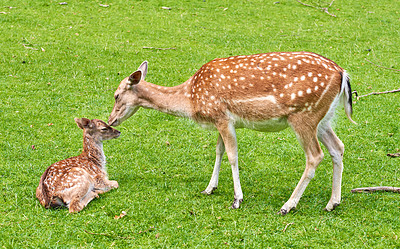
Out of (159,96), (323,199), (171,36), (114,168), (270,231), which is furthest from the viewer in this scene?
(171,36)

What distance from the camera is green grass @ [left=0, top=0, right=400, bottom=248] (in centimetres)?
536

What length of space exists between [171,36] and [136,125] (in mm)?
5202

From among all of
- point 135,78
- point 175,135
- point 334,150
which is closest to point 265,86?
point 334,150

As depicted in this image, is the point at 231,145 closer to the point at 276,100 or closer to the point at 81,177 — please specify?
the point at 276,100

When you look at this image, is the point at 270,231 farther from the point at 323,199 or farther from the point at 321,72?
the point at 321,72

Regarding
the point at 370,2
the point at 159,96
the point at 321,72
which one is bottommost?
the point at 370,2

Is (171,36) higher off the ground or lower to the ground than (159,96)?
lower

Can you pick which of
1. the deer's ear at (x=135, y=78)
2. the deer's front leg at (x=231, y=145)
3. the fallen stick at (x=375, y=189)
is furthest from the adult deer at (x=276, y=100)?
the deer's ear at (x=135, y=78)

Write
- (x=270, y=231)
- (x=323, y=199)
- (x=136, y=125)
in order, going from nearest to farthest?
(x=270, y=231) < (x=323, y=199) < (x=136, y=125)

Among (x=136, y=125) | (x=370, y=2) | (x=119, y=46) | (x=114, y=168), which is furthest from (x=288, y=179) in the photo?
(x=370, y=2)

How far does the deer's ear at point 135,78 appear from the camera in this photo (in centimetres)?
655

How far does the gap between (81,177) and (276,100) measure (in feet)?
8.16

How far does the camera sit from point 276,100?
5672 millimetres

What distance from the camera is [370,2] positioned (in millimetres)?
17406
